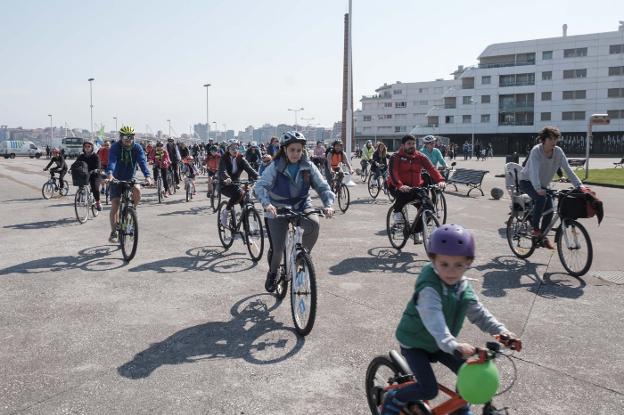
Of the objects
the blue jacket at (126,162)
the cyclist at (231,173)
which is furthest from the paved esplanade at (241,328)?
the blue jacket at (126,162)

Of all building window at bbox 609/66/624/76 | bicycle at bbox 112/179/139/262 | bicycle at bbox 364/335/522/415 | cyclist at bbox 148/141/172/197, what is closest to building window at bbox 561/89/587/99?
building window at bbox 609/66/624/76

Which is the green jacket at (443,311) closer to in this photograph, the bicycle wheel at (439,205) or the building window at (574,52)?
the bicycle wheel at (439,205)

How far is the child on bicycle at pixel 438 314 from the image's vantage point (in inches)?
96.6

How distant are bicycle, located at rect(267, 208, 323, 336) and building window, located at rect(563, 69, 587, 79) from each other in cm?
7291

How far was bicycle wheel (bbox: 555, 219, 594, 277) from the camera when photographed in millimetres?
6535

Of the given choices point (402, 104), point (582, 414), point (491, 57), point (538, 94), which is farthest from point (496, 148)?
point (582, 414)

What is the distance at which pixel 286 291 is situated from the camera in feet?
19.1

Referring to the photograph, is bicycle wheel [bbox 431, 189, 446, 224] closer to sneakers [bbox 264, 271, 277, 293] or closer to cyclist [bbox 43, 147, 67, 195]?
sneakers [bbox 264, 271, 277, 293]

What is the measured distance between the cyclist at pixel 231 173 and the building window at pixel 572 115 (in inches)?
2698

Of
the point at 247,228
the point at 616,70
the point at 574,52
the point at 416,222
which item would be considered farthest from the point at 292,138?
the point at 574,52

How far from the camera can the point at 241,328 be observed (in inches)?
192

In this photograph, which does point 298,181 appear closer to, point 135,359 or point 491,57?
point 135,359

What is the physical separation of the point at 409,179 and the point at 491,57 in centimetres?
7281

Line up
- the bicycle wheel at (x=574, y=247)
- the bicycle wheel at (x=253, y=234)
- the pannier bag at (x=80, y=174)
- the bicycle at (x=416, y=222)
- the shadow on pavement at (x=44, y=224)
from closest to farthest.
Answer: the bicycle wheel at (x=574, y=247) < the bicycle wheel at (x=253, y=234) < the bicycle at (x=416, y=222) < the shadow on pavement at (x=44, y=224) < the pannier bag at (x=80, y=174)
